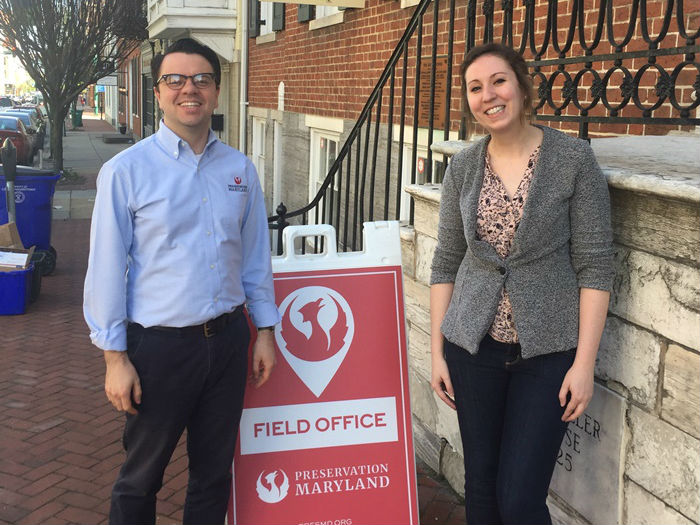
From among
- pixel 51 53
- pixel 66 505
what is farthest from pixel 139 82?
pixel 66 505

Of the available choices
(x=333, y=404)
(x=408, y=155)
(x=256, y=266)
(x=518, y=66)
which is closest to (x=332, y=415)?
A: (x=333, y=404)

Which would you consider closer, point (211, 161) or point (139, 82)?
point (211, 161)

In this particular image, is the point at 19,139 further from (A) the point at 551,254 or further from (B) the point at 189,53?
(A) the point at 551,254

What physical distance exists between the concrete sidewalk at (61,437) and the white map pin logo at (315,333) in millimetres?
1060

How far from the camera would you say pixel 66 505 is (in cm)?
380

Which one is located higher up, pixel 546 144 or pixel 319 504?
pixel 546 144

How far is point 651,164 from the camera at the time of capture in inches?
111

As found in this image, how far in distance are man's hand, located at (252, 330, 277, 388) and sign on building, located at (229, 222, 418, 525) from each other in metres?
0.12

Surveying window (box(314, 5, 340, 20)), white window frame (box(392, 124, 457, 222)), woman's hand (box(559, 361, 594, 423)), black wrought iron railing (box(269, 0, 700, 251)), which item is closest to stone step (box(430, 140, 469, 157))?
black wrought iron railing (box(269, 0, 700, 251))

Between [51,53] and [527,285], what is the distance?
65.8 feet

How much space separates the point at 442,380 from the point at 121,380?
1056mm

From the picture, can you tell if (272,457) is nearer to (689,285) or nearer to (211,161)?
(211,161)

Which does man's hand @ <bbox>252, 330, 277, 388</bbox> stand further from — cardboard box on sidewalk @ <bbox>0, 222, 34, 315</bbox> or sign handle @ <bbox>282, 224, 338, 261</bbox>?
cardboard box on sidewalk @ <bbox>0, 222, 34, 315</bbox>

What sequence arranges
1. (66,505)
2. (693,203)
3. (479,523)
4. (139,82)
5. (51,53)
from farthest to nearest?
(139,82) < (51,53) < (66,505) < (479,523) < (693,203)
